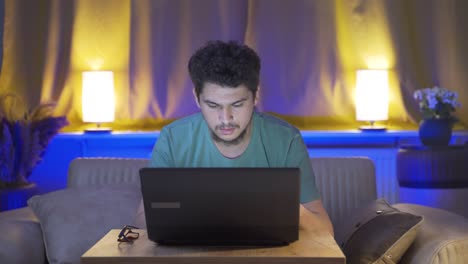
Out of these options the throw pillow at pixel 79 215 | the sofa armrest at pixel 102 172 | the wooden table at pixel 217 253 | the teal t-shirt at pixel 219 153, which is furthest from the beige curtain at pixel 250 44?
the wooden table at pixel 217 253

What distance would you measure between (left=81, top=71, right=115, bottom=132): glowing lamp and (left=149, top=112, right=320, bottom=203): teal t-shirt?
6.13ft

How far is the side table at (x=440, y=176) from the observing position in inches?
145

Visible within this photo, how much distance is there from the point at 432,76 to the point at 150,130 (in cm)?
177

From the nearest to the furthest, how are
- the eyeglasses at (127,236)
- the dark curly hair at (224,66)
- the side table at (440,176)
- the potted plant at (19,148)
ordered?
the eyeglasses at (127,236), the dark curly hair at (224,66), the potted plant at (19,148), the side table at (440,176)

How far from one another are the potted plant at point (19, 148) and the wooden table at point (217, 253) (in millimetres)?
2043

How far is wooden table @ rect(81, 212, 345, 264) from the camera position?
156 centimetres

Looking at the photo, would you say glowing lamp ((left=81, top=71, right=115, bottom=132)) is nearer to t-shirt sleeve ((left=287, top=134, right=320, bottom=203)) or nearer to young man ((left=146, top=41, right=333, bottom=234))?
young man ((left=146, top=41, right=333, bottom=234))

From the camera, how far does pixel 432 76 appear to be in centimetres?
429

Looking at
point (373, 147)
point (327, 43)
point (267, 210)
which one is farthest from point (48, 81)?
point (267, 210)

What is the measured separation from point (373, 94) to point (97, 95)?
1.63 metres

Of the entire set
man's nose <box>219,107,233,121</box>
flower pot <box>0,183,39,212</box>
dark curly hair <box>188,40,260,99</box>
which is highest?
dark curly hair <box>188,40,260,99</box>

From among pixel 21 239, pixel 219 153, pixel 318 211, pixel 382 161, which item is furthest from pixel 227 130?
pixel 382 161

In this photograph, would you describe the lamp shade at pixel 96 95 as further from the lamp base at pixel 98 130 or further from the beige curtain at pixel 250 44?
the beige curtain at pixel 250 44

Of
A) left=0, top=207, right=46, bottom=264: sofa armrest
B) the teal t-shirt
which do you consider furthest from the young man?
left=0, top=207, right=46, bottom=264: sofa armrest
